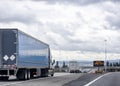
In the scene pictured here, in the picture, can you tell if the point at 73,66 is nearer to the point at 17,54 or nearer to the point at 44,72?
the point at 44,72

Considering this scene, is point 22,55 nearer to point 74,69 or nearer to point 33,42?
point 33,42

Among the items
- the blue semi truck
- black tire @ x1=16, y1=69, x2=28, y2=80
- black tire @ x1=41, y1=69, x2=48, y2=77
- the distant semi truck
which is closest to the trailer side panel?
the blue semi truck

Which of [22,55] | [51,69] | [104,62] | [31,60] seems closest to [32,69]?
[31,60]

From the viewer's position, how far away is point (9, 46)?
35812mm

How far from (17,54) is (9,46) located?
92cm

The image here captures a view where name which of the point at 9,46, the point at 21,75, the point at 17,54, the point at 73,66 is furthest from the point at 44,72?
the point at 73,66

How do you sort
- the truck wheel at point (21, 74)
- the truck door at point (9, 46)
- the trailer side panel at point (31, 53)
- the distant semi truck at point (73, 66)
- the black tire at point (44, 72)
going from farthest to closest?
the distant semi truck at point (73, 66) → the black tire at point (44, 72) → the truck wheel at point (21, 74) → the trailer side panel at point (31, 53) → the truck door at point (9, 46)

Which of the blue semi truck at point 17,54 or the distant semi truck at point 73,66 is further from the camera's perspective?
the distant semi truck at point 73,66

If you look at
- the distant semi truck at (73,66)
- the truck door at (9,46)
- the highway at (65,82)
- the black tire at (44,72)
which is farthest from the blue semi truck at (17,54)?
the distant semi truck at (73,66)

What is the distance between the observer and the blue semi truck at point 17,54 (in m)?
35.7

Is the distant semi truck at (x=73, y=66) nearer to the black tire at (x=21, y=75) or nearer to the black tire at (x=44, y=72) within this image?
the black tire at (x=44, y=72)

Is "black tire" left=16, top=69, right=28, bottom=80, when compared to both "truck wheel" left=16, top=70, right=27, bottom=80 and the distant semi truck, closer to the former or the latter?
"truck wheel" left=16, top=70, right=27, bottom=80

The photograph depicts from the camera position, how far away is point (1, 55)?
35656mm

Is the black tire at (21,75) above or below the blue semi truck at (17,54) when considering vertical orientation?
below
